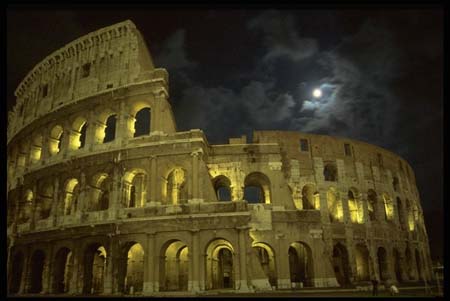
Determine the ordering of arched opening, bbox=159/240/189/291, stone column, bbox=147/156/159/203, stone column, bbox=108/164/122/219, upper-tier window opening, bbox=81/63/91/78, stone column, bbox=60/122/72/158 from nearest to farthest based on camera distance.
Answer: stone column, bbox=147/156/159/203 → stone column, bbox=108/164/122/219 → arched opening, bbox=159/240/189/291 → stone column, bbox=60/122/72/158 → upper-tier window opening, bbox=81/63/91/78

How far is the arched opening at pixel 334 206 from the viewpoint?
27984 mm

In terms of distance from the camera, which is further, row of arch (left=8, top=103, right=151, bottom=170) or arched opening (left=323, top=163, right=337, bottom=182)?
arched opening (left=323, top=163, right=337, bottom=182)

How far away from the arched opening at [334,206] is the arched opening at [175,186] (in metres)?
11.9

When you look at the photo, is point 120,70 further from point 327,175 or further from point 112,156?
point 327,175

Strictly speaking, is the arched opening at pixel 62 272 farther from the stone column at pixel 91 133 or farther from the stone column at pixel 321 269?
the stone column at pixel 321 269

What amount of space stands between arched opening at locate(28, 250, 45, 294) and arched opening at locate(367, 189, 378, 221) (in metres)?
24.8

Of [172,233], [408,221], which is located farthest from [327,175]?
[172,233]

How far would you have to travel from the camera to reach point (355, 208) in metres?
29.3

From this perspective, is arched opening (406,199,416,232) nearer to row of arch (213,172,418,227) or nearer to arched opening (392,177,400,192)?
row of arch (213,172,418,227)

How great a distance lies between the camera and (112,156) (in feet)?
73.3

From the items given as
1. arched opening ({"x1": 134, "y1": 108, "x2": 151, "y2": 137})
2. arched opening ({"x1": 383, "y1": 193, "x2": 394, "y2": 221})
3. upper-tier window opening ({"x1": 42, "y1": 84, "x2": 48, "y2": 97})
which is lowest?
arched opening ({"x1": 383, "y1": 193, "x2": 394, "y2": 221})

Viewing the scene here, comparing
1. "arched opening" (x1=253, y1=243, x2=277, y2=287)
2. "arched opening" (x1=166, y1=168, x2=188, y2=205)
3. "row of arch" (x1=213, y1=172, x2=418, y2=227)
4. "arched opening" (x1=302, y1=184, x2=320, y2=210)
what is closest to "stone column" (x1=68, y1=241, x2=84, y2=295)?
"arched opening" (x1=166, y1=168, x2=188, y2=205)

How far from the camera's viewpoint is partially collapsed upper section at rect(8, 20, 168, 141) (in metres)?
24.7

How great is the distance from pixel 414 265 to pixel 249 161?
1800 centimetres
